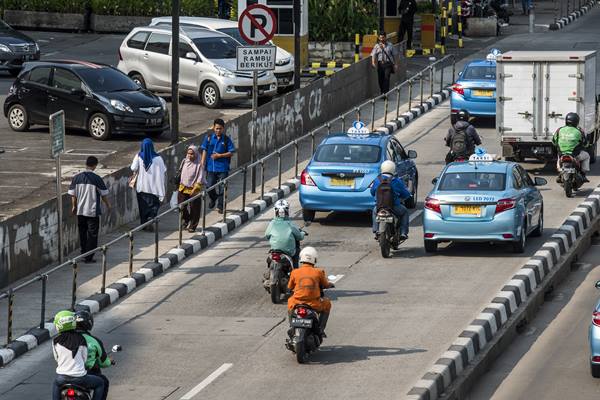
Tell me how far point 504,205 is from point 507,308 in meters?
3.87

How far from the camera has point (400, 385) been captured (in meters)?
18.6

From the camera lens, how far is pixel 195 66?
1602 inches

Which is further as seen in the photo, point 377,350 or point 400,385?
point 377,350

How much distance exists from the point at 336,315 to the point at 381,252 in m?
4.12

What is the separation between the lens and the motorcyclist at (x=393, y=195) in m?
26.0

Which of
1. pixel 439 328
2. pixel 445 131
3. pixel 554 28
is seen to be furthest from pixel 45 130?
pixel 554 28

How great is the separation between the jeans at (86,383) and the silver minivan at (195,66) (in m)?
24.5

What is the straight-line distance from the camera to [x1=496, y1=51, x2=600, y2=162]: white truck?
34094mm

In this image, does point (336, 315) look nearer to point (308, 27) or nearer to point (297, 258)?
point (297, 258)

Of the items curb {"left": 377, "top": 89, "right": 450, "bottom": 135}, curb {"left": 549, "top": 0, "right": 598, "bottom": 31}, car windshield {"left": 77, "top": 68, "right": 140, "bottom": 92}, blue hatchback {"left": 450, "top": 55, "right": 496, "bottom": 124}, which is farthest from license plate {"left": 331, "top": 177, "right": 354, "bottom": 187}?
curb {"left": 549, "top": 0, "right": 598, "bottom": 31}

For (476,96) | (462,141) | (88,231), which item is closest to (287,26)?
(476,96)

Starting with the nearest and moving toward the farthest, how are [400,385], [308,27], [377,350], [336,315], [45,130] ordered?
1. [400,385]
2. [377,350]
3. [336,315]
4. [45,130]
5. [308,27]

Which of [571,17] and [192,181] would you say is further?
[571,17]

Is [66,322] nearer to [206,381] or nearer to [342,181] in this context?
[206,381]
